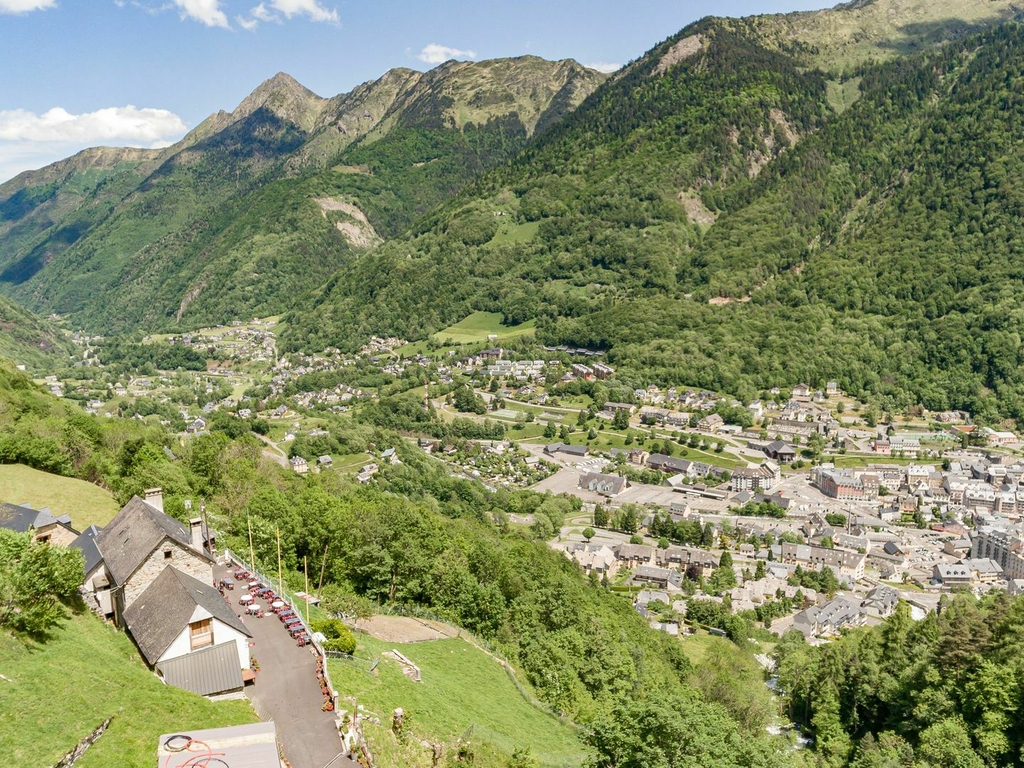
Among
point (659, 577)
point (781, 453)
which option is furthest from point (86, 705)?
point (781, 453)

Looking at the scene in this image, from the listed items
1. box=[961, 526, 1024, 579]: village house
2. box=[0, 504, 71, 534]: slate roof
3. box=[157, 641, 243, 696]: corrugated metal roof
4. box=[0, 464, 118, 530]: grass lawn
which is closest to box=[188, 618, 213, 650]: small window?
box=[157, 641, 243, 696]: corrugated metal roof

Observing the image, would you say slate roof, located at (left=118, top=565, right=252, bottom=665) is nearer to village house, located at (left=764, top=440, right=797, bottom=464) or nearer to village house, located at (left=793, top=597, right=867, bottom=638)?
village house, located at (left=793, top=597, right=867, bottom=638)

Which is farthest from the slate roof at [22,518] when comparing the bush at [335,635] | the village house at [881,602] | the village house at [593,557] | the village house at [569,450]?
the village house at [569,450]

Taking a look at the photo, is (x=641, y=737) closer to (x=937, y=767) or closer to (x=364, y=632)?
(x=364, y=632)

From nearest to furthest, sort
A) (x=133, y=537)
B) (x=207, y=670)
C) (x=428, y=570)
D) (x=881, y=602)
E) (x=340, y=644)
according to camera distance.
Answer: (x=207, y=670)
(x=340, y=644)
(x=133, y=537)
(x=428, y=570)
(x=881, y=602)

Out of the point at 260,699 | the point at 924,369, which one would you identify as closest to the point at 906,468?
the point at 924,369

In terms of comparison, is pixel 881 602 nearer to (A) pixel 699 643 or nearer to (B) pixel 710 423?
(A) pixel 699 643
